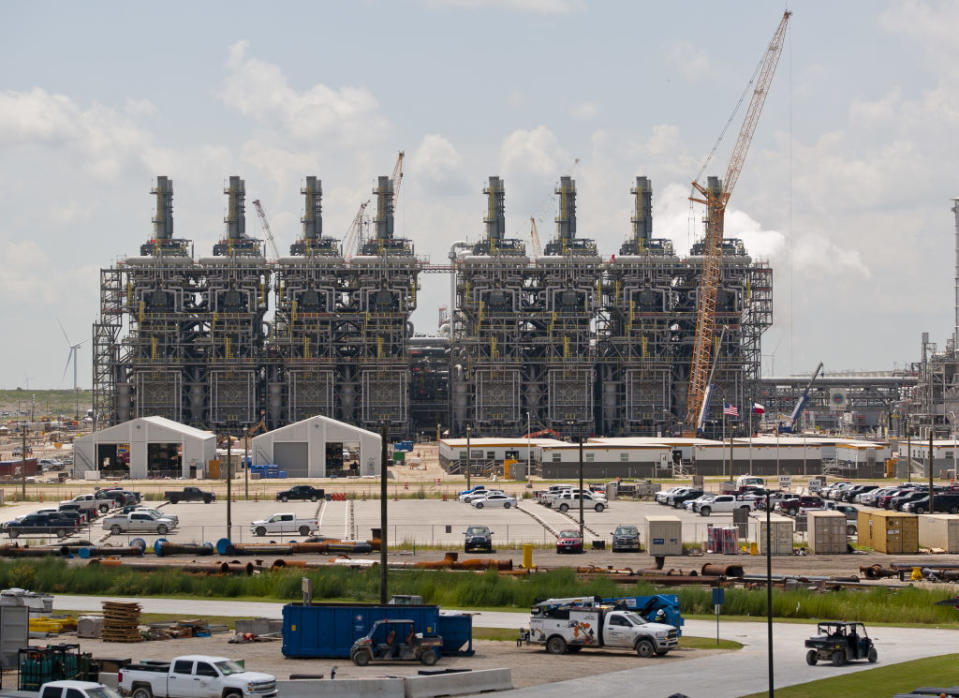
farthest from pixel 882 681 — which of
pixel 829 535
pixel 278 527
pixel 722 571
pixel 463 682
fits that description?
pixel 278 527

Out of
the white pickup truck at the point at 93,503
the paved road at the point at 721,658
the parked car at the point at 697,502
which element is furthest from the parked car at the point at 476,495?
the paved road at the point at 721,658

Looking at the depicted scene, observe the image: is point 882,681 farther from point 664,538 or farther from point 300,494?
point 300,494

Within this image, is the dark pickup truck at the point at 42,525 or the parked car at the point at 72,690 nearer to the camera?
the parked car at the point at 72,690

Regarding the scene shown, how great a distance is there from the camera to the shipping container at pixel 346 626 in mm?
43281

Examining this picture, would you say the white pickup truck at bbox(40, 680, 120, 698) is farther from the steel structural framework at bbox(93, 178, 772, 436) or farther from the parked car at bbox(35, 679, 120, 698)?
the steel structural framework at bbox(93, 178, 772, 436)

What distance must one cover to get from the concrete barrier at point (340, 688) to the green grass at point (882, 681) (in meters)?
9.44

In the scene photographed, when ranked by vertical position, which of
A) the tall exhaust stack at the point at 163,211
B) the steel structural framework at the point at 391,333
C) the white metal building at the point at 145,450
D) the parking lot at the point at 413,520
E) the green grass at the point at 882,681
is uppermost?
the tall exhaust stack at the point at 163,211

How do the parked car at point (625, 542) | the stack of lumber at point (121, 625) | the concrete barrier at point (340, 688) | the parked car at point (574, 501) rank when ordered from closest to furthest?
1. the concrete barrier at point (340, 688)
2. the stack of lumber at point (121, 625)
3. the parked car at point (625, 542)
4. the parked car at point (574, 501)

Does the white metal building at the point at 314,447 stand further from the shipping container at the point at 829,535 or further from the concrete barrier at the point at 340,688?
the concrete barrier at the point at 340,688

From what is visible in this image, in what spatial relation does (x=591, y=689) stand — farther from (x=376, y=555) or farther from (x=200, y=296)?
(x=200, y=296)

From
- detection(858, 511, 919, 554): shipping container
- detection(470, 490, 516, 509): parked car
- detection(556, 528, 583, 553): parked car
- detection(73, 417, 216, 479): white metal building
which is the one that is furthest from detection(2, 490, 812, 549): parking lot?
detection(73, 417, 216, 479): white metal building

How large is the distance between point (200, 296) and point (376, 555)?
10802 centimetres

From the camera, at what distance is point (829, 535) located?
7169 cm

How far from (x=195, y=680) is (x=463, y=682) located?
706 centimetres
